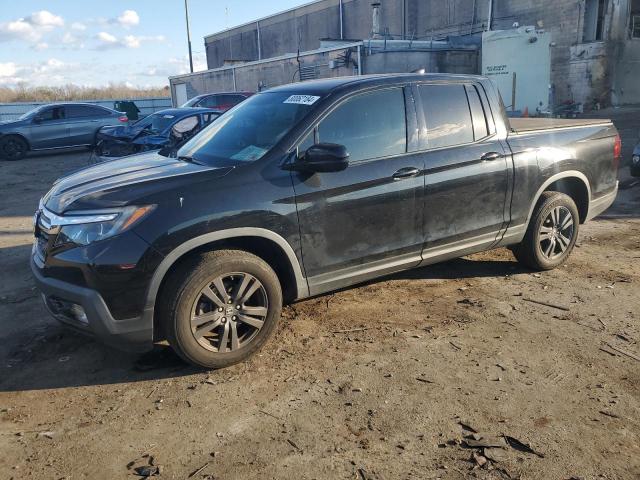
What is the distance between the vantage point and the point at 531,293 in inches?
187

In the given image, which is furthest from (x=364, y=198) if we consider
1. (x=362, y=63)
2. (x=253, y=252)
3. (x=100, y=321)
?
(x=362, y=63)

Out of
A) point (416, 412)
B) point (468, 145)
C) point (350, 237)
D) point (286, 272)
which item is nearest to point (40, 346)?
point (286, 272)

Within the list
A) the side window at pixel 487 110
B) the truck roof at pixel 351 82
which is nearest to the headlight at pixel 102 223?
the truck roof at pixel 351 82

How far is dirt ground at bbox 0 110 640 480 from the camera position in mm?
2670

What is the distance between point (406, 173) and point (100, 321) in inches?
93.3

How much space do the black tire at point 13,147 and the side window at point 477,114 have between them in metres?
14.9

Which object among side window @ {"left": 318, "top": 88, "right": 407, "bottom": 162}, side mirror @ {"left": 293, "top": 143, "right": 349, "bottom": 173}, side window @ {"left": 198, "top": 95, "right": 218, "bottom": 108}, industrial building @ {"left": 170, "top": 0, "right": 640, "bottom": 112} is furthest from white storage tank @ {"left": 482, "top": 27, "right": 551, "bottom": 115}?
side mirror @ {"left": 293, "top": 143, "right": 349, "bottom": 173}

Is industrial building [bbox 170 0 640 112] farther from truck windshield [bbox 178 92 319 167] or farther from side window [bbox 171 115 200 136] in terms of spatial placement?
truck windshield [bbox 178 92 319 167]

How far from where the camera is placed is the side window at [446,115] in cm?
427

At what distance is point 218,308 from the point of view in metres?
3.47

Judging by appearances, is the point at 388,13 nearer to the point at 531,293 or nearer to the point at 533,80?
the point at 533,80

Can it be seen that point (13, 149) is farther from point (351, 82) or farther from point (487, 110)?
point (487, 110)

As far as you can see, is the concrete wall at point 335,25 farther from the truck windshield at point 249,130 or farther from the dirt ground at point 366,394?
the dirt ground at point 366,394

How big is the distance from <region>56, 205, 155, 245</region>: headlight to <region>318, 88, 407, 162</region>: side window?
138cm
